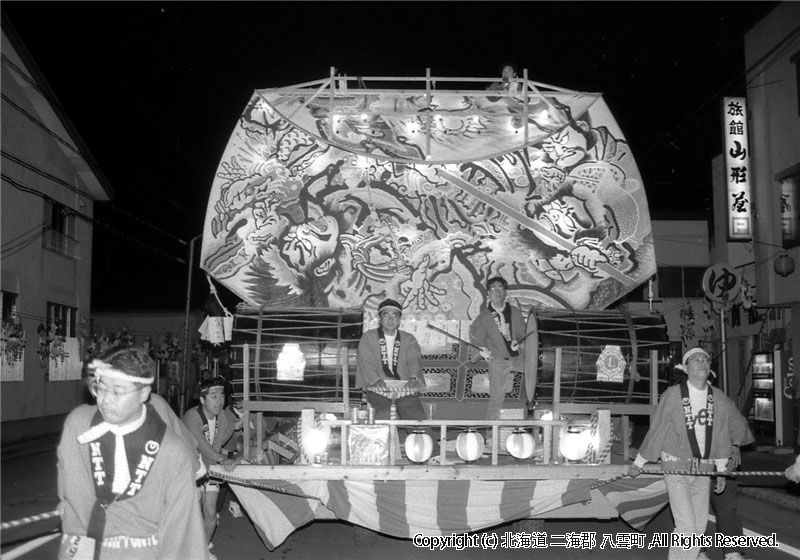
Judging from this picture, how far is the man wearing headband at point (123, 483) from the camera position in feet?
10.7

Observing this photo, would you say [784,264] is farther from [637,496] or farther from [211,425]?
[211,425]

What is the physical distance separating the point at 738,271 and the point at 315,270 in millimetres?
16127

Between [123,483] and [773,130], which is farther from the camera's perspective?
[773,130]

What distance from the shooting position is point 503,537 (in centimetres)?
734

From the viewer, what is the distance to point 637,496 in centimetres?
635

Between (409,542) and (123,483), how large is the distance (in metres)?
4.64

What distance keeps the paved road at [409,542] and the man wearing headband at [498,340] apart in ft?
4.40

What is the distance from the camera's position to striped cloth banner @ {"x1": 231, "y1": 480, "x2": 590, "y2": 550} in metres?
6.04

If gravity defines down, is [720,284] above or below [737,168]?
below

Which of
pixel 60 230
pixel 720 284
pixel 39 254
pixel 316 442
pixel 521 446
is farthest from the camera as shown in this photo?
pixel 60 230

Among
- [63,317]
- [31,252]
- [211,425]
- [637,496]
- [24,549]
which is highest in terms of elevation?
[31,252]

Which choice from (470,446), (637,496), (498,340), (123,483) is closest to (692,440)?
(637,496)

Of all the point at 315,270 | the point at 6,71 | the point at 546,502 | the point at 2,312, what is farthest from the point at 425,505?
the point at 6,71

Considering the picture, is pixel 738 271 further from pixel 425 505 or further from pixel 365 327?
pixel 425 505
